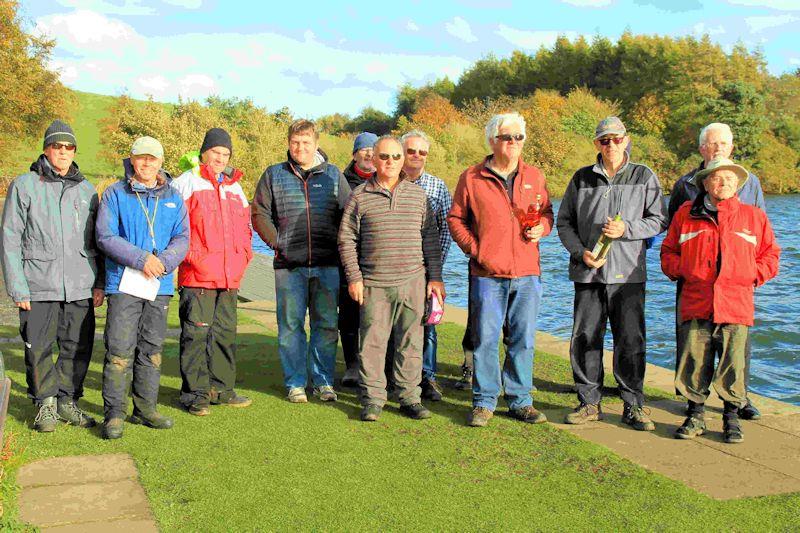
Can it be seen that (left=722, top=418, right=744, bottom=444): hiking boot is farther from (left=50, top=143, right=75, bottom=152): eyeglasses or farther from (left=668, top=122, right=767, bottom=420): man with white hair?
(left=50, top=143, right=75, bottom=152): eyeglasses

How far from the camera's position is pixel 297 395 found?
6.00 meters

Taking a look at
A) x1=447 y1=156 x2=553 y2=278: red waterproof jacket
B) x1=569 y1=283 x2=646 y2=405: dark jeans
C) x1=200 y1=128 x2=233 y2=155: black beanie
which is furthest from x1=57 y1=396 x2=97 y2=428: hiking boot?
x1=569 y1=283 x2=646 y2=405: dark jeans

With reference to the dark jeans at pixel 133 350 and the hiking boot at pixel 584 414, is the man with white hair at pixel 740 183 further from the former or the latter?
the dark jeans at pixel 133 350

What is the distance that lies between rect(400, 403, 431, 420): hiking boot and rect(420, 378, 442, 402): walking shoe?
0.44 m

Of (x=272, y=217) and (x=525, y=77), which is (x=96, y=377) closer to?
(x=272, y=217)

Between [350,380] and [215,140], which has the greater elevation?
[215,140]

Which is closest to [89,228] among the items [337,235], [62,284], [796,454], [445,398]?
[62,284]

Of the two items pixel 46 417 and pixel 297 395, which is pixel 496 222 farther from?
pixel 46 417

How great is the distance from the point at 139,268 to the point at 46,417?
1.10 meters

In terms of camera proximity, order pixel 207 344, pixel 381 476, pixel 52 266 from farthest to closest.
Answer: pixel 207 344, pixel 52 266, pixel 381 476

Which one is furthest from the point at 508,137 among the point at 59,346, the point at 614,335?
the point at 59,346


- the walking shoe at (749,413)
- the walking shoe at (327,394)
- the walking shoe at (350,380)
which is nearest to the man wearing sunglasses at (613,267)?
the walking shoe at (749,413)

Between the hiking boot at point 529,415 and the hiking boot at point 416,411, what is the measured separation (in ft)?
2.00

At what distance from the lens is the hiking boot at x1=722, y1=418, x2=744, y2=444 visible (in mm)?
5043
